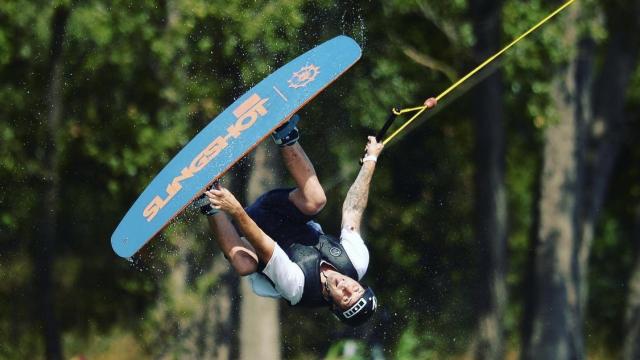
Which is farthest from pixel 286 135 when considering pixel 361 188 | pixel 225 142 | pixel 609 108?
pixel 609 108

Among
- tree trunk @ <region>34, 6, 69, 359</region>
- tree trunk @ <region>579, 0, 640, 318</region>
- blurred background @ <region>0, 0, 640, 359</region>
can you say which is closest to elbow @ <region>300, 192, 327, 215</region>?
blurred background @ <region>0, 0, 640, 359</region>

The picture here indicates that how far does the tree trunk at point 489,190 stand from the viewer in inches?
679

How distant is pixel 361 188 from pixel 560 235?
28.4 feet

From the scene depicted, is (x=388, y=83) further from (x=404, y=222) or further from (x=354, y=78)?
(x=404, y=222)

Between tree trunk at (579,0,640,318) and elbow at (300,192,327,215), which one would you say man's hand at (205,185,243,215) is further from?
tree trunk at (579,0,640,318)

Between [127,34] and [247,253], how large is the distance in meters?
7.99

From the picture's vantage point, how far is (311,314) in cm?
2019

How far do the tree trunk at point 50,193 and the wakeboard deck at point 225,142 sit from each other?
7808mm

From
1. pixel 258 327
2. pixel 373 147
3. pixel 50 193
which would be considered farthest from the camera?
pixel 50 193

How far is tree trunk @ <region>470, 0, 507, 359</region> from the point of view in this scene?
17.2 meters

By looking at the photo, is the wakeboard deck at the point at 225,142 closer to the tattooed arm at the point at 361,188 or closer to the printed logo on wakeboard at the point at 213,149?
the printed logo on wakeboard at the point at 213,149

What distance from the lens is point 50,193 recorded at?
58.5ft

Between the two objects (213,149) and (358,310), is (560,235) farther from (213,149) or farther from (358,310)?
(213,149)

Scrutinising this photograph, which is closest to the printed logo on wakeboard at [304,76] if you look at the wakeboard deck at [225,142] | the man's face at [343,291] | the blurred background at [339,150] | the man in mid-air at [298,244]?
the wakeboard deck at [225,142]
